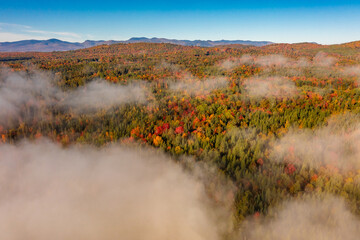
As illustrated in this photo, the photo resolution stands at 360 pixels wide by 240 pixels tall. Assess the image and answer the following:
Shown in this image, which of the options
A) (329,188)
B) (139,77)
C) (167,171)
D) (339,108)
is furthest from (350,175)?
(139,77)

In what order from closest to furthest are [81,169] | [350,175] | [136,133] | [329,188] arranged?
[329,188] < [350,175] < [81,169] < [136,133]

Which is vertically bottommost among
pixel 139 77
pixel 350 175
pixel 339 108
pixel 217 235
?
pixel 217 235

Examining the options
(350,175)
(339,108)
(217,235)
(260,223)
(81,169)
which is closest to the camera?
(260,223)

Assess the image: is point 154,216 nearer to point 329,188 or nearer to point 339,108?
point 329,188

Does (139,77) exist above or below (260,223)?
above

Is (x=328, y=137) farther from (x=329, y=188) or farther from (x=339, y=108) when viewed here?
(x=339, y=108)

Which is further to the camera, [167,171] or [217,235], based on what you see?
[167,171]
